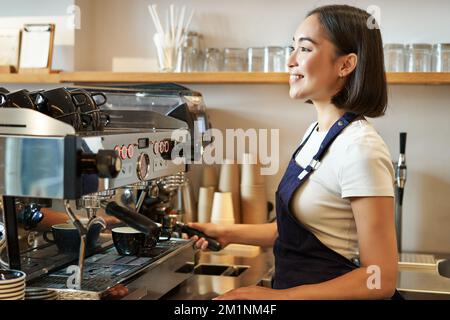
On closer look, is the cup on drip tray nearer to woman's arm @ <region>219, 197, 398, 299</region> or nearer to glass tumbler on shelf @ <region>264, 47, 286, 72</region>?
woman's arm @ <region>219, 197, 398, 299</region>

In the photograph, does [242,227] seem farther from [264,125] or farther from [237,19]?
[237,19]

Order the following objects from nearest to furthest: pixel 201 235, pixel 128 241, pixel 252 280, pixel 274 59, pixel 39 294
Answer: pixel 39 294, pixel 128 241, pixel 201 235, pixel 252 280, pixel 274 59

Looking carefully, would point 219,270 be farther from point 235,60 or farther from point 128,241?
point 235,60

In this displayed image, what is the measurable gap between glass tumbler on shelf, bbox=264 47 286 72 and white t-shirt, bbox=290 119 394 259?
3.12ft

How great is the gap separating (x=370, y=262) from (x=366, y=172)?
0.54 feet

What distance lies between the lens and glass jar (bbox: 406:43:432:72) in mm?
2287

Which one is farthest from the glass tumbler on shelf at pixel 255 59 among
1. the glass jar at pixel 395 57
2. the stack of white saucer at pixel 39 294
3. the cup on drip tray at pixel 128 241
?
the stack of white saucer at pixel 39 294

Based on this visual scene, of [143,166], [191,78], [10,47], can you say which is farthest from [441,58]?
[10,47]

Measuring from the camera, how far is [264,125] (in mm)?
2562

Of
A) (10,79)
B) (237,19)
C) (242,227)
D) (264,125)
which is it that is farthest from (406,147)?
(10,79)

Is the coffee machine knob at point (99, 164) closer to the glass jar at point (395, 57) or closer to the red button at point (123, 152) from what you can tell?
the red button at point (123, 152)

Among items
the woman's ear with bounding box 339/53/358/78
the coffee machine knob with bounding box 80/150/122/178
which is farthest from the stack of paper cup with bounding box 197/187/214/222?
the coffee machine knob with bounding box 80/150/122/178

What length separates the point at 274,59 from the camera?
2.40 meters

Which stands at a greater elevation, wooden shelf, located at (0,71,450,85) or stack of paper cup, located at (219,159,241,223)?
wooden shelf, located at (0,71,450,85)
